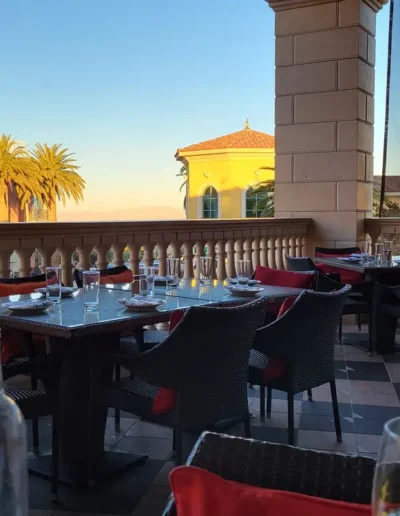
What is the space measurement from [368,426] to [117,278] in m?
1.75

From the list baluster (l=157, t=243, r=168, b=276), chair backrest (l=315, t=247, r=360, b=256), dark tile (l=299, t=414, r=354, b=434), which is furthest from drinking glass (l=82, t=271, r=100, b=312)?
chair backrest (l=315, t=247, r=360, b=256)

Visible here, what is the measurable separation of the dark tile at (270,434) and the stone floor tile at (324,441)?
44 millimetres

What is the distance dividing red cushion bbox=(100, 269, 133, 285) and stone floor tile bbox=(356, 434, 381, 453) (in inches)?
67.3

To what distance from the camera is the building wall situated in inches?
971

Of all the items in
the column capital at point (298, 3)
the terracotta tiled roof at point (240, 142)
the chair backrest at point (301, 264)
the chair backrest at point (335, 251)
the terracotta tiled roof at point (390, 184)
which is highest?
the terracotta tiled roof at point (240, 142)

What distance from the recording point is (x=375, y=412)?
11.8 ft

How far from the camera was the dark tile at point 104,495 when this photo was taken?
2379 millimetres

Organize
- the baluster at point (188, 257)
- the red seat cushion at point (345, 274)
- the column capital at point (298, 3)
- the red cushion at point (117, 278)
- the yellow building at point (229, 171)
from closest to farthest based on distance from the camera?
the red cushion at point (117, 278), the baluster at point (188, 257), the red seat cushion at point (345, 274), the column capital at point (298, 3), the yellow building at point (229, 171)

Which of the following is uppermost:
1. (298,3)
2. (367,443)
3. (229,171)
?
(298,3)

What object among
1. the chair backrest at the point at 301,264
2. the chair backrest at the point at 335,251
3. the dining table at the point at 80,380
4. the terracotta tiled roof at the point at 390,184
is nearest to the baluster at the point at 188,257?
the chair backrest at the point at 301,264

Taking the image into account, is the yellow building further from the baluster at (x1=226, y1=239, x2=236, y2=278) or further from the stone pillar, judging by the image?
the baluster at (x1=226, y1=239, x2=236, y2=278)

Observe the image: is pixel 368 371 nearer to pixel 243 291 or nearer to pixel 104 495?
pixel 243 291

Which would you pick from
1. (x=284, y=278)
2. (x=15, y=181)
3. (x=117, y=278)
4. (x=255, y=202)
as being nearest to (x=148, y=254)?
(x=117, y=278)

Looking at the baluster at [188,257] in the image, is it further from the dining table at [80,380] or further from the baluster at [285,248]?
the dining table at [80,380]
